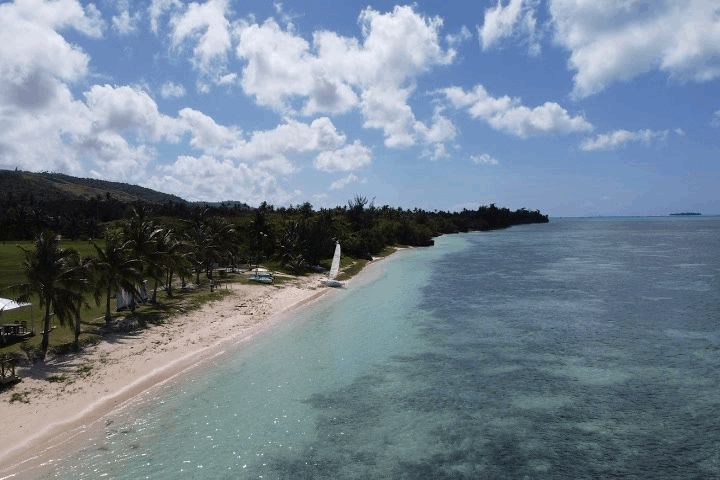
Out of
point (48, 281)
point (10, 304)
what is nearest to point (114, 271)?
point (10, 304)

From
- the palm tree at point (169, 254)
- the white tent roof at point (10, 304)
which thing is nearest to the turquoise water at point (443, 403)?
the white tent roof at point (10, 304)

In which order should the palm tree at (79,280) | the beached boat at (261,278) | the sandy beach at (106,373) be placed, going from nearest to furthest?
the sandy beach at (106,373) < the palm tree at (79,280) < the beached boat at (261,278)

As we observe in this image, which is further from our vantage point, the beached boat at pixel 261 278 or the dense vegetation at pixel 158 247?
A: the beached boat at pixel 261 278

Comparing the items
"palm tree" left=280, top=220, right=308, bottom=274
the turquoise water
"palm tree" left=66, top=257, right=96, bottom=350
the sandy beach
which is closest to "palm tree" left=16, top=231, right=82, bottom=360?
"palm tree" left=66, top=257, right=96, bottom=350

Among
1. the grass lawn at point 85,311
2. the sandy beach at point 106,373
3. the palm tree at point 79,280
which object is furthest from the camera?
the grass lawn at point 85,311

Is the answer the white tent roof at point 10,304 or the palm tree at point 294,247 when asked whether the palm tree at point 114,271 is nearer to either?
the white tent roof at point 10,304

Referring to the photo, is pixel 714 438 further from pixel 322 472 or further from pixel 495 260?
pixel 495 260

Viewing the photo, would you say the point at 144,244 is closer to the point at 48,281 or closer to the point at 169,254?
the point at 169,254
